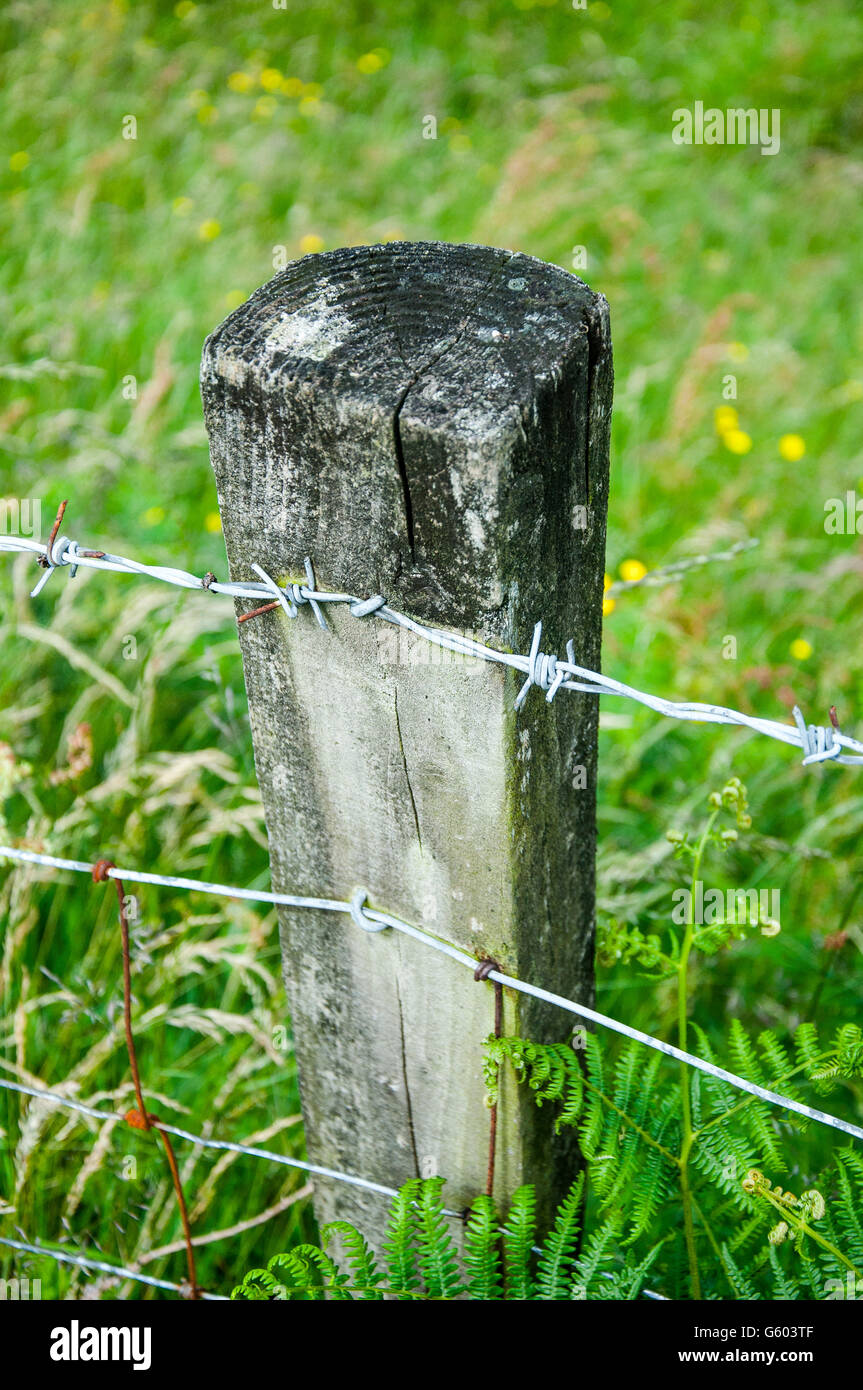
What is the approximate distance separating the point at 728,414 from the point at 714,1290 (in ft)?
10.6

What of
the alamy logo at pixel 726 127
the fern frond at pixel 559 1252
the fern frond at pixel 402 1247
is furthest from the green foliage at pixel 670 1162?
the alamy logo at pixel 726 127

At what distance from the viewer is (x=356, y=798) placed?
123cm

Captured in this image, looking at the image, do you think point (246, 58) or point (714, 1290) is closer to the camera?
point (714, 1290)

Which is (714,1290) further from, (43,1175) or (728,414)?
(728,414)

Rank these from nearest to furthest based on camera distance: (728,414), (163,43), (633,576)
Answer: (633,576), (728,414), (163,43)

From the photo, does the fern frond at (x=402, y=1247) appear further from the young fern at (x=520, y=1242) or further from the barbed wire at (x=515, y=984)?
the barbed wire at (x=515, y=984)

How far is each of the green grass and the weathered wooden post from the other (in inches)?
24.2

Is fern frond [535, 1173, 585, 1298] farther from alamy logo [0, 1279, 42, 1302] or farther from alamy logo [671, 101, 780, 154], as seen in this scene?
alamy logo [671, 101, 780, 154]

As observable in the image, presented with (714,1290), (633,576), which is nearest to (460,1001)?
(714,1290)

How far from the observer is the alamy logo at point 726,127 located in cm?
569

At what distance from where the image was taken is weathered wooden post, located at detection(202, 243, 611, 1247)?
3.42ft
